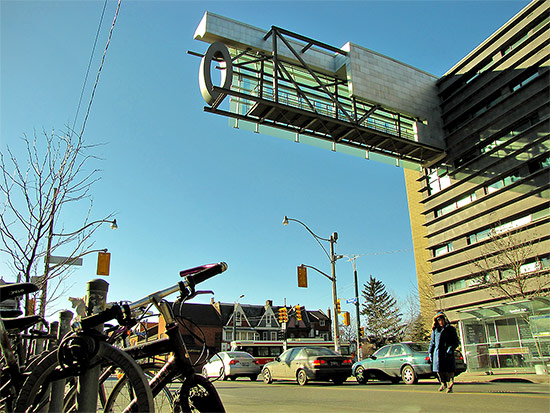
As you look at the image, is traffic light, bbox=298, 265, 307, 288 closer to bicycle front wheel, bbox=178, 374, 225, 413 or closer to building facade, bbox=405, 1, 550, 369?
building facade, bbox=405, 1, 550, 369

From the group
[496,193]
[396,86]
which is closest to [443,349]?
[496,193]

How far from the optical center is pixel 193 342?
11.8ft

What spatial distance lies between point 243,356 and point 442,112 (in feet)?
75.9

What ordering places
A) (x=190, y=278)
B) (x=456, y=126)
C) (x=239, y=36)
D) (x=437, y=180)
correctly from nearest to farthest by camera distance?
(x=190, y=278), (x=239, y=36), (x=456, y=126), (x=437, y=180)

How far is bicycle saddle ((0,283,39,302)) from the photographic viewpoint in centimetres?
382

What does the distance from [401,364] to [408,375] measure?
49cm

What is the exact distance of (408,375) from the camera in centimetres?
1470

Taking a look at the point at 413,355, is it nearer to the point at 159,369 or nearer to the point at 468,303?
the point at 159,369

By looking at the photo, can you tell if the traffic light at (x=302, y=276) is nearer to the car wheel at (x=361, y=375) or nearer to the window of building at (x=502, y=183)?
the car wheel at (x=361, y=375)

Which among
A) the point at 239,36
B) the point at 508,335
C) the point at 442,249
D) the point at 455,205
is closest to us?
the point at 508,335

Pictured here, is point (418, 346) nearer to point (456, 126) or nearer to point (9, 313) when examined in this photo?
point (9, 313)

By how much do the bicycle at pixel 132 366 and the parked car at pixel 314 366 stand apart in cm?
1307

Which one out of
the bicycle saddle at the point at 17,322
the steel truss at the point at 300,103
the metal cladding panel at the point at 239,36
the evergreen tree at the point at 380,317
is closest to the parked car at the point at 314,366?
the bicycle saddle at the point at 17,322

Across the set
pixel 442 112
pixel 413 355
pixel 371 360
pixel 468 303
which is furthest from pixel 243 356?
pixel 442 112
